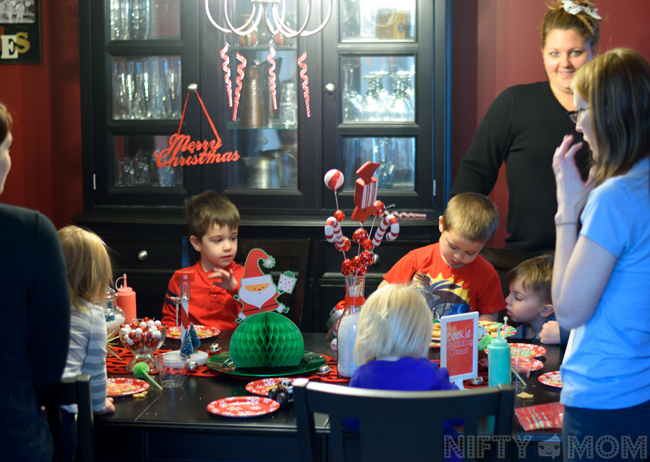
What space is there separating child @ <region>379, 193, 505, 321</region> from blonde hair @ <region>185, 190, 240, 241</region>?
60cm

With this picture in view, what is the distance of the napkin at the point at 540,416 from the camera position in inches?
49.1

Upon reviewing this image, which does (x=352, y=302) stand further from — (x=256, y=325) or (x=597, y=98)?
(x=597, y=98)

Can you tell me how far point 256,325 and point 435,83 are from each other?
1793 millimetres

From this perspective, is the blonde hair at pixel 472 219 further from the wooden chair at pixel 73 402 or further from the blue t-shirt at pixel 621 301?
the wooden chair at pixel 73 402

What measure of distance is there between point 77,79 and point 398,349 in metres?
2.91

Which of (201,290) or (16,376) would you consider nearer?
(16,376)

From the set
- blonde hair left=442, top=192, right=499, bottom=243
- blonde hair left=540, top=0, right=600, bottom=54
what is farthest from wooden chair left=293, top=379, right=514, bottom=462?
blonde hair left=540, top=0, right=600, bottom=54

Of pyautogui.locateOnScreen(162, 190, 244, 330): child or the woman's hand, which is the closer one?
the woman's hand

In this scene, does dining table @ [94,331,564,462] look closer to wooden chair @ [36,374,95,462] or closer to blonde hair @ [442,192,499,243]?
wooden chair @ [36,374,95,462]

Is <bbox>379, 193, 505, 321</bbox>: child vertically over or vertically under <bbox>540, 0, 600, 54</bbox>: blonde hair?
under

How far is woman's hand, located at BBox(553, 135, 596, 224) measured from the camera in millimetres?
1194

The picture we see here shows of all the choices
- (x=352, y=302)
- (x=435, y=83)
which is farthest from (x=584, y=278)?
(x=435, y=83)

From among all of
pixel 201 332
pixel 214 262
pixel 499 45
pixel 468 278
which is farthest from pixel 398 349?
pixel 499 45

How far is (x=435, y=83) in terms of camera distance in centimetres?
300
